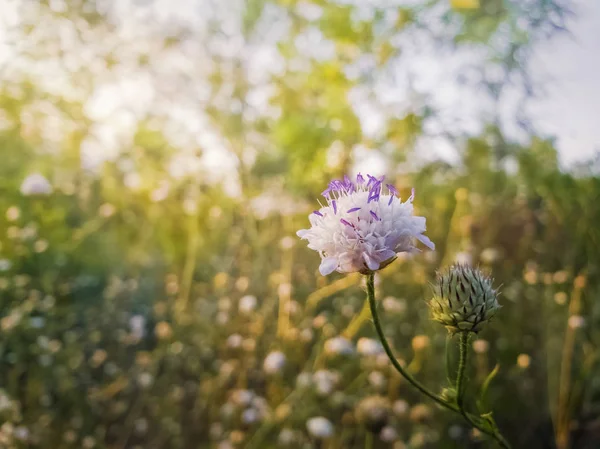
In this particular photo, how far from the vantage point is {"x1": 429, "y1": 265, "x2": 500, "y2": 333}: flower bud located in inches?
38.8

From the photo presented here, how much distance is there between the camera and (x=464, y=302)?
985 millimetres

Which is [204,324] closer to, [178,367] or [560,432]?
[178,367]

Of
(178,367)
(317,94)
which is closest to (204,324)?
(178,367)

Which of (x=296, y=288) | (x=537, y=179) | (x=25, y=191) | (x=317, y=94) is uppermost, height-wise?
(x=317, y=94)

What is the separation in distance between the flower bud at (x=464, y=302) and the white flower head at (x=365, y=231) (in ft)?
0.36

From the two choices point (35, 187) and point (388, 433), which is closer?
Result: point (388, 433)

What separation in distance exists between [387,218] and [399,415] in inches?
61.7

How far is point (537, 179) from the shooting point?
4.00 metres

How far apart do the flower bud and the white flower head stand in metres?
0.11

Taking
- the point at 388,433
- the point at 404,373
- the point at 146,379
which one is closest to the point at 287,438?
the point at 388,433

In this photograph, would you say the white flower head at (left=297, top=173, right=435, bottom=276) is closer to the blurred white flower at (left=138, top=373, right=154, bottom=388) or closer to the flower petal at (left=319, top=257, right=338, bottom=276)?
the flower petal at (left=319, top=257, right=338, bottom=276)

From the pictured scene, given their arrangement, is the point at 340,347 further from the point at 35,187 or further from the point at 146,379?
the point at 35,187

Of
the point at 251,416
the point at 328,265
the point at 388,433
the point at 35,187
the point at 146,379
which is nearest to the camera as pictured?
the point at 328,265

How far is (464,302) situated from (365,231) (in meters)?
0.22
